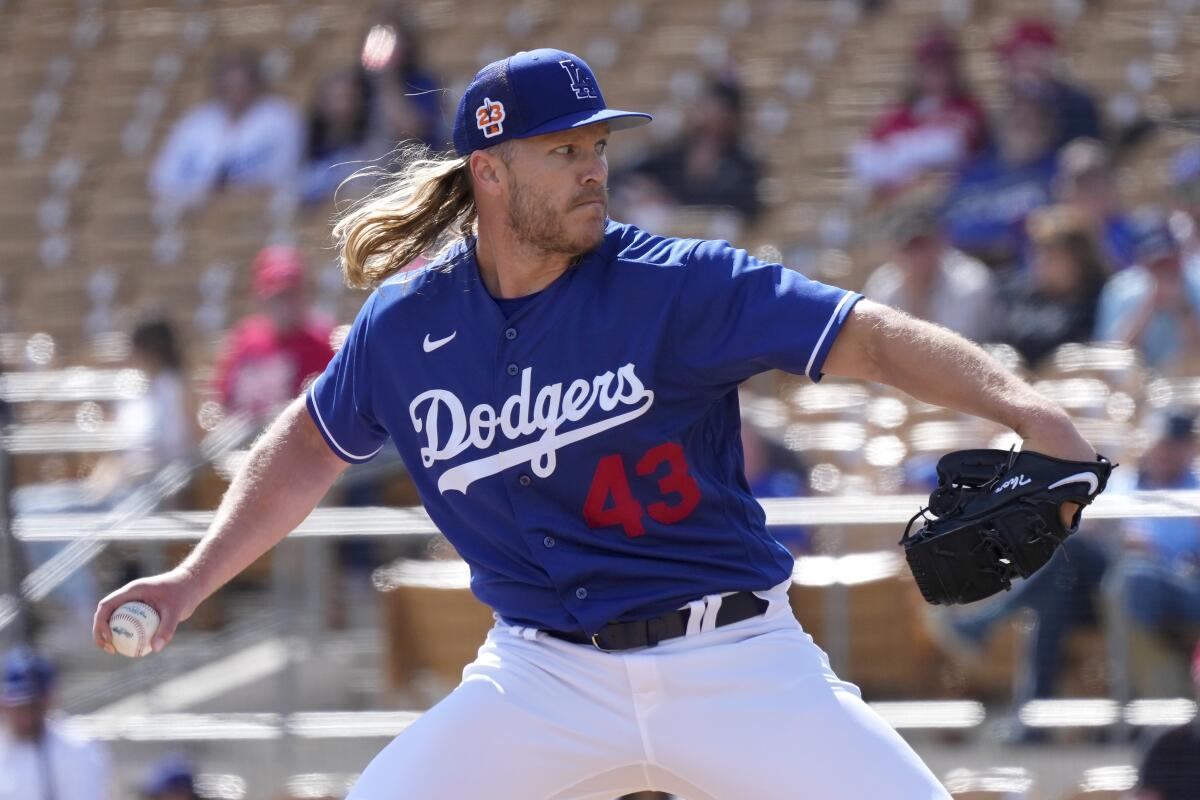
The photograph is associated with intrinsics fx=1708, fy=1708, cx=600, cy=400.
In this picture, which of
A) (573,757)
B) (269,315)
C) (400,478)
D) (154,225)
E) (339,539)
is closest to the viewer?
(573,757)

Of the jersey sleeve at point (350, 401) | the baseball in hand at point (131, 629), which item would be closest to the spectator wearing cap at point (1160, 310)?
the jersey sleeve at point (350, 401)

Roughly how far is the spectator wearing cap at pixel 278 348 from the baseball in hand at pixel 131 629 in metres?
3.48

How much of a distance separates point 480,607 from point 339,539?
0.43m

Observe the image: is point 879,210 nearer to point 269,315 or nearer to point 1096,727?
point 269,315

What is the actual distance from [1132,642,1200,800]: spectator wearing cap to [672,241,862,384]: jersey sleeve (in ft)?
6.58

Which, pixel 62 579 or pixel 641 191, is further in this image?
pixel 641 191

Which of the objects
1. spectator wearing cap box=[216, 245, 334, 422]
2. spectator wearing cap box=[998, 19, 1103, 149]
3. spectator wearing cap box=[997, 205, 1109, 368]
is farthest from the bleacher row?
spectator wearing cap box=[216, 245, 334, 422]

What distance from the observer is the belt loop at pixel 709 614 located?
286 centimetres

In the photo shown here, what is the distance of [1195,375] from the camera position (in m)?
5.49

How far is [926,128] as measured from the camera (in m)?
7.30

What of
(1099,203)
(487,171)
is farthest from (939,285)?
(487,171)

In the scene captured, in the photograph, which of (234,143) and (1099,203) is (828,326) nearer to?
(1099,203)

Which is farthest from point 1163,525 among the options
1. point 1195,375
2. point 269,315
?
point 269,315

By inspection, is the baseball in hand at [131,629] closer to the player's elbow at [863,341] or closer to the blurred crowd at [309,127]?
the player's elbow at [863,341]
